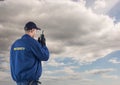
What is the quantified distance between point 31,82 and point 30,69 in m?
0.41

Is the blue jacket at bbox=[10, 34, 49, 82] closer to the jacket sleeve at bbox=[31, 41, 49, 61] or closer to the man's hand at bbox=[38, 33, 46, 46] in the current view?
the jacket sleeve at bbox=[31, 41, 49, 61]

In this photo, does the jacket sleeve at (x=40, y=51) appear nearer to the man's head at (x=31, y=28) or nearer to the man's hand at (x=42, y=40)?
the man's hand at (x=42, y=40)

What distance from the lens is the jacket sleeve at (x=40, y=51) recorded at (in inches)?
572

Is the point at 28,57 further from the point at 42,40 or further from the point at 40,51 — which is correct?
the point at 42,40

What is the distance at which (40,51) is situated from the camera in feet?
47.9

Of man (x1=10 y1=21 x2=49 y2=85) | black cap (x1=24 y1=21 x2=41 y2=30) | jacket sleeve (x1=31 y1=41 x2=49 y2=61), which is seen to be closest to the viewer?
man (x1=10 y1=21 x2=49 y2=85)

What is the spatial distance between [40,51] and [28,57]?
43 cm

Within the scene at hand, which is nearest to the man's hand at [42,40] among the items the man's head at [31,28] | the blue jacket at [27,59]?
the blue jacket at [27,59]

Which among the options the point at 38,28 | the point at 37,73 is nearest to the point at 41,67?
the point at 37,73

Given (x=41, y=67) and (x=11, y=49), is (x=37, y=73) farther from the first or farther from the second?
(x=11, y=49)

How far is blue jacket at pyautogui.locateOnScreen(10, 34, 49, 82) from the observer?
1439 centimetres

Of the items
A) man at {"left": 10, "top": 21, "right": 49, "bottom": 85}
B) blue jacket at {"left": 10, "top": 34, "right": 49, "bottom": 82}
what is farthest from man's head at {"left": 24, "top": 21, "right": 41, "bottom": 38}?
blue jacket at {"left": 10, "top": 34, "right": 49, "bottom": 82}

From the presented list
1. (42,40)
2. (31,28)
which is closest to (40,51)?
(42,40)

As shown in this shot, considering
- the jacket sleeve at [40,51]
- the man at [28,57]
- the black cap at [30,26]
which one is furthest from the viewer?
the black cap at [30,26]
